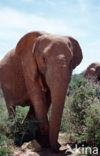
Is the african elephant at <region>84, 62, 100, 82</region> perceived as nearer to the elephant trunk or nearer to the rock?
the rock

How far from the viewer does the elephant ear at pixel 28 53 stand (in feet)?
21.7

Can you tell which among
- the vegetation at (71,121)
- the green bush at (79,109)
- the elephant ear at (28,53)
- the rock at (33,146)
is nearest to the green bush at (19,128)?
the vegetation at (71,121)

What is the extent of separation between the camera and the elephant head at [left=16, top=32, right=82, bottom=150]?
18.0 ft

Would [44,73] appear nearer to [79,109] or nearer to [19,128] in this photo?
[79,109]

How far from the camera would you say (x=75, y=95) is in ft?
21.8

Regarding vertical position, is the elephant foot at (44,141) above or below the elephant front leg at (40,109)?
below

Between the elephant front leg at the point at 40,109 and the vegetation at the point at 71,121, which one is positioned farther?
the elephant front leg at the point at 40,109

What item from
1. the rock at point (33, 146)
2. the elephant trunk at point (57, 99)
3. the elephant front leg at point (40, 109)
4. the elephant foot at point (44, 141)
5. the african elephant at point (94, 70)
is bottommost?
the african elephant at point (94, 70)

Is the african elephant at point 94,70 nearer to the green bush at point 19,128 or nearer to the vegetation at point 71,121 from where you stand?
the vegetation at point 71,121

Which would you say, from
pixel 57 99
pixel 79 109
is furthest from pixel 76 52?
pixel 57 99

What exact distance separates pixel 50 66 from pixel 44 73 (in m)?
0.53

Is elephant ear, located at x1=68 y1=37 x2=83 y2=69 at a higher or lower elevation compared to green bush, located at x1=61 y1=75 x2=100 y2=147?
higher

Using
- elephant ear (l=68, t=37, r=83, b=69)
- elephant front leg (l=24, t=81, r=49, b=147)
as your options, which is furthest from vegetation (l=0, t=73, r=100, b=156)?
elephant ear (l=68, t=37, r=83, b=69)

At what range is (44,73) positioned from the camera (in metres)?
6.31
